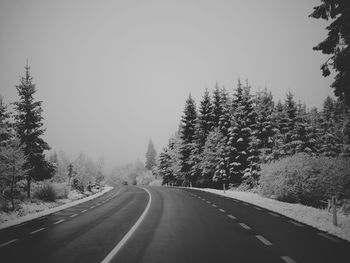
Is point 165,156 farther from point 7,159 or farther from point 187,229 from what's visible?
point 187,229

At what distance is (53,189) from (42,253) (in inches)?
750

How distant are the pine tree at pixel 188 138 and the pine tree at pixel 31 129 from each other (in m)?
25.1

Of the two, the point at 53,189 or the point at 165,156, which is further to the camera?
the point at 165,156

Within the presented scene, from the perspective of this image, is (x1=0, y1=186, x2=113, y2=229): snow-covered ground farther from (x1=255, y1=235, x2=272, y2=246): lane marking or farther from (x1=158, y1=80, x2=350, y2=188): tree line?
(x1=158, y1=80, x2=350, y2=188): tree line

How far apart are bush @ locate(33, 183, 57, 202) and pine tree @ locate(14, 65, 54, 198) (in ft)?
7.38

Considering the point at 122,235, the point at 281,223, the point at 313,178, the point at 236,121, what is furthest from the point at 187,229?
the point at 236,121

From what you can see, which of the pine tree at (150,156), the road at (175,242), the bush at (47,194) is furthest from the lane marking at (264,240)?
the pine tree at (150,156)

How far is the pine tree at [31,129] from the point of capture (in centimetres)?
2583

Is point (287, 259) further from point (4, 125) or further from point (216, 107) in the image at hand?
point (216, 107)

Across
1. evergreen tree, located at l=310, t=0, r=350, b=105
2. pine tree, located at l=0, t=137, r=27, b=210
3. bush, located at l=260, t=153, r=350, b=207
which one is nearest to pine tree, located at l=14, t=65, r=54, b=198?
pine tree, located at l=0, t=137, r=27, b=210

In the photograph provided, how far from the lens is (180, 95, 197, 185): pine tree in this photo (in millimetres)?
48844

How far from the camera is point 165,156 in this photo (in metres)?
64.4

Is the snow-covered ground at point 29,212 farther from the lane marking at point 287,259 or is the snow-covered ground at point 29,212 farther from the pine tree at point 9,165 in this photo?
the lane marking at point 287,259

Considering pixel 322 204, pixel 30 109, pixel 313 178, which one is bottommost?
pixel 322 204
